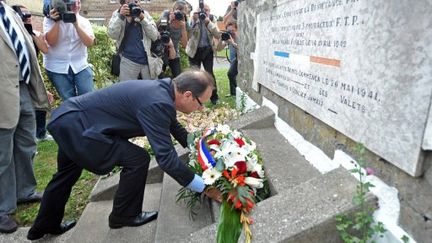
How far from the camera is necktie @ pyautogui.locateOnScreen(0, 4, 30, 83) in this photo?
9.74 feet

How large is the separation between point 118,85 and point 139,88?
0.80 ft

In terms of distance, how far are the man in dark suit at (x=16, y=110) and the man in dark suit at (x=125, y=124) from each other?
608mm

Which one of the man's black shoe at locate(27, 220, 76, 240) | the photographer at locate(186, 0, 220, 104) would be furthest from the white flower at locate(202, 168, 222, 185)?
the photographer at locate(186, 0, 220, 104)

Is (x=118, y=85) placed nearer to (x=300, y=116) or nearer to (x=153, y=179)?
(x=153, y=179)

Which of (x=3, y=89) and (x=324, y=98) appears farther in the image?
(x=3, y=89)

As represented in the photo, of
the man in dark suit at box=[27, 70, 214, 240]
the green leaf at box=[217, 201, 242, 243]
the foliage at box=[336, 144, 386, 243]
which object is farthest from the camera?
the man in dark suit at box=[27, 70, 214, 240]

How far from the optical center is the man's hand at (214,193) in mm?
2352

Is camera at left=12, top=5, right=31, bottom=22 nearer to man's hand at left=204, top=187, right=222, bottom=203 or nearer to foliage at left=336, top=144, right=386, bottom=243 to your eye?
man's hand at left=204, top=187, right=222, bottom=203

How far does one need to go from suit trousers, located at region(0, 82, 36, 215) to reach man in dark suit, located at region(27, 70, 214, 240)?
25.2 inches

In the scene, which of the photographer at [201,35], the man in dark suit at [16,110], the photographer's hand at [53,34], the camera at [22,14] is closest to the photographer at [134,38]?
the photographer's hand at [53,34]

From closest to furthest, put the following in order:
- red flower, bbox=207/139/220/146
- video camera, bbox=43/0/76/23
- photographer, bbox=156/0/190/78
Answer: red flower, bbox=207/139/220/146 < video camera, bbox=43/0/76/23 < photographer, bbox=156/0/190/78

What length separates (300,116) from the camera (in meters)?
2.97

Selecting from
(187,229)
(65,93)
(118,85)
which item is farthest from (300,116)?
(65,93)

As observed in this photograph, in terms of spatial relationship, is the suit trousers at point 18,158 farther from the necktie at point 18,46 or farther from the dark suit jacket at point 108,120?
the dark suit jacket at point 108,120
